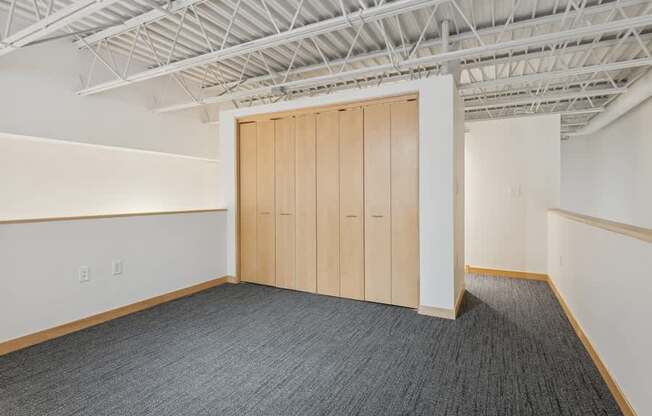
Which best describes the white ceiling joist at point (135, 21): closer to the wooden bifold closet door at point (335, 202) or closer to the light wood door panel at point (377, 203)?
the wooden bifold closet door at point (335, 202)

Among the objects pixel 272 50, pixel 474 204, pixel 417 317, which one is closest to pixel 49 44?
pixel 272 50

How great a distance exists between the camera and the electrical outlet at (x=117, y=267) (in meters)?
3.61

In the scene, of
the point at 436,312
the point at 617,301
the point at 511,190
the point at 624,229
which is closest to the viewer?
the point at 624,229

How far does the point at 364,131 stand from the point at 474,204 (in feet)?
8.78

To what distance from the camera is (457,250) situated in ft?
12.8

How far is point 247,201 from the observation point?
4887 millimetres

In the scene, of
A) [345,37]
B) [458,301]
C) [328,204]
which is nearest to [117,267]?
[328,204]

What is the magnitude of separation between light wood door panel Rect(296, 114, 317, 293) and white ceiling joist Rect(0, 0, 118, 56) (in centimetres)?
234

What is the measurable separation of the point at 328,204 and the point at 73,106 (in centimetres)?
357

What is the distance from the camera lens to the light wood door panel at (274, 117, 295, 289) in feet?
14.7

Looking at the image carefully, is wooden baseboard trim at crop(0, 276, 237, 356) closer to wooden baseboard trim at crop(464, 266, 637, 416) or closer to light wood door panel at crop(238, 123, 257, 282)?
light wood door panel at crop(238, 123, 257, 282)

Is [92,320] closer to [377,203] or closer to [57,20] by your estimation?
[57,20]

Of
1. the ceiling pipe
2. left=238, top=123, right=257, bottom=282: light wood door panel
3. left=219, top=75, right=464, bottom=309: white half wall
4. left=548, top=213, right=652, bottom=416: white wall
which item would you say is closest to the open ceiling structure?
the ceiling pipe

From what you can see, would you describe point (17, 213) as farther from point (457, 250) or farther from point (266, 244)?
point (457, 250)
